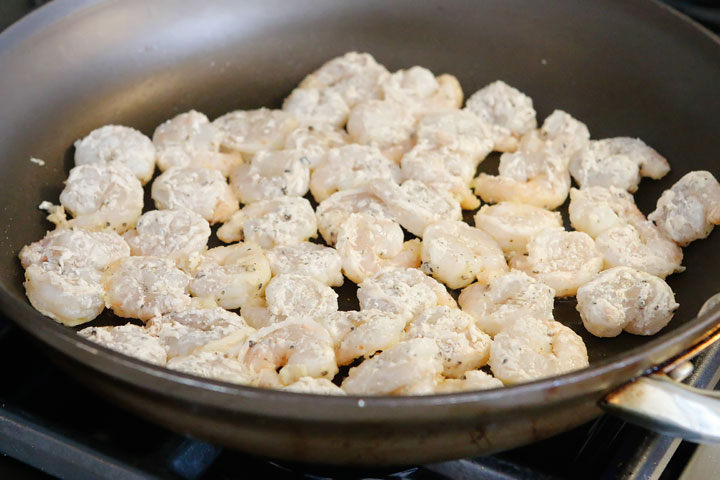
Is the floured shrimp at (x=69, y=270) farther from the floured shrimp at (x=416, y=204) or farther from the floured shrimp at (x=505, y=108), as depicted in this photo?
the floured shrimp at (x=505, y=108)

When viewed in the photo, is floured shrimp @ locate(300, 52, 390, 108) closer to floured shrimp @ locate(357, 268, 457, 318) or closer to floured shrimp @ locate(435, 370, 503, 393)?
floured shrimp @ locate(357, 268, 457, 318)

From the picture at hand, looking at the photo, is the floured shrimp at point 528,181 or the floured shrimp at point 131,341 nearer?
the floured shrimp at point 131,341

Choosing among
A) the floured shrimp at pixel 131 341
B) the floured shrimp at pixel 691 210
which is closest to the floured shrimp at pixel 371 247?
the floured shrimp at pixel 131 341

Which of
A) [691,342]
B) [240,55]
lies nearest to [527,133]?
[240,55]

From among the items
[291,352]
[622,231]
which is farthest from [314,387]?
[622,231]

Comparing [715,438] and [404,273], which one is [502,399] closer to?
[715,438]
